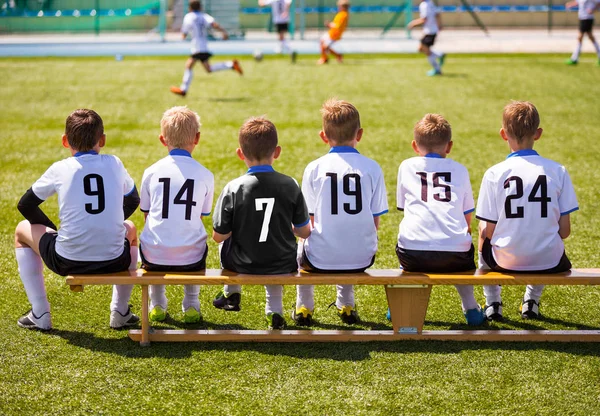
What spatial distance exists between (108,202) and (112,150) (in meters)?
5.53

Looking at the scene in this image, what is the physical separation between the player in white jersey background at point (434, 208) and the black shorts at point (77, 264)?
1.70 m

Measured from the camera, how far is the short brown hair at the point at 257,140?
4723 millimetres

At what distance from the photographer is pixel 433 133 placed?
194 inches

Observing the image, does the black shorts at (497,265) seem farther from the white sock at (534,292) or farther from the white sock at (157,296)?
the white sock at (157,296)

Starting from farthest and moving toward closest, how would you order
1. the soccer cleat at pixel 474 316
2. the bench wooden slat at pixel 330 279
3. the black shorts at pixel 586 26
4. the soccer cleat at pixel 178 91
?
the black shorts at pixel 586 26, the soccer cleat at pixel 178 91, the soccer cleat at pixel 474 316, the bench wooden slat at pixel 330 279

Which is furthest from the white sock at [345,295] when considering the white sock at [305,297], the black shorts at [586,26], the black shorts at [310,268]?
the black shorts at [586,26]

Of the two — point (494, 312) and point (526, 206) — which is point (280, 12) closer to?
point (494, 312)

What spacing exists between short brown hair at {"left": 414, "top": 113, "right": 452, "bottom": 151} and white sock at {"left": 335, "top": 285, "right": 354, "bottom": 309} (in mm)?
1041

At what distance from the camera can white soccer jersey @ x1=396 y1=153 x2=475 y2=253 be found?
4.79m

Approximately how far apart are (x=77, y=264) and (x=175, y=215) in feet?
2.12

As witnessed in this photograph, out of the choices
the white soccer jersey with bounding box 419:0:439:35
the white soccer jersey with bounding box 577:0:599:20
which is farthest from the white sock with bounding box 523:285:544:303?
the white soccer jersey with bounding box 577:0:599:20

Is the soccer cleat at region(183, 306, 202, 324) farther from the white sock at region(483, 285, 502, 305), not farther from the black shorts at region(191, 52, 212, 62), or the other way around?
the black shorts at region(191, 52, 212, 62)

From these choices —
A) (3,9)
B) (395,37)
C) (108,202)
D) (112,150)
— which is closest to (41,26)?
(3,9)

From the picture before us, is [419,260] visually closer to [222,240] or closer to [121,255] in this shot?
[222,240]
